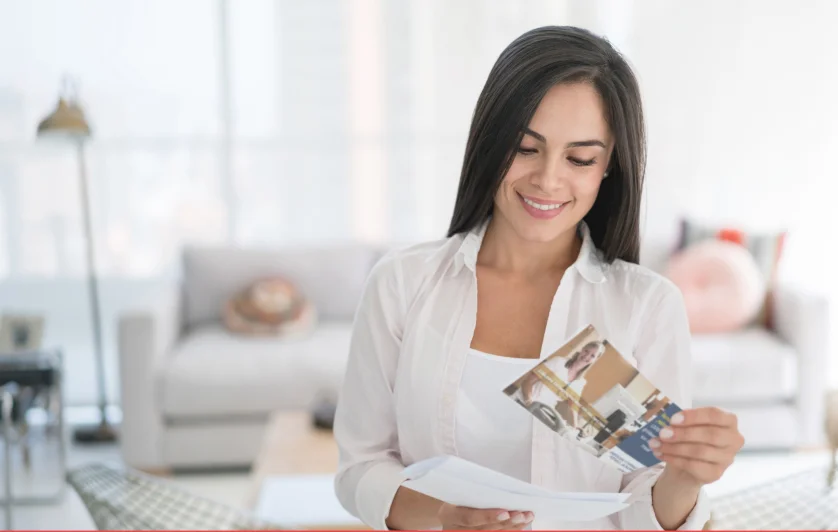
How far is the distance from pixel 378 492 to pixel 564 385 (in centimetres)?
31

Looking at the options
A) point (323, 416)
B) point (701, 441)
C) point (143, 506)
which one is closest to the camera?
Answer: point (701, 441)

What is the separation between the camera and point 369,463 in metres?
1.18

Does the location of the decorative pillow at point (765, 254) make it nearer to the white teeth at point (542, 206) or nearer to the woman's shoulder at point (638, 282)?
the woman's shoulder at point (638, 282)

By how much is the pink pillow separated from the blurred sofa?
76 mm

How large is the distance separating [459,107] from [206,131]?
118 centimetres

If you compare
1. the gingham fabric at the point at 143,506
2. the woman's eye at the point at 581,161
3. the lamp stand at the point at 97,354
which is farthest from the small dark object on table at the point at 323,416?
the woman's eye at the point at 581,161

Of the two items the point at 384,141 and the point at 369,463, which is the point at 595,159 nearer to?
the point at 369,463

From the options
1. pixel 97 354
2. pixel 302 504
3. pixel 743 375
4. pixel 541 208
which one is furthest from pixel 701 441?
pixel 97 354

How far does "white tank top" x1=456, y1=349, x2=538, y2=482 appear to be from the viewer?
1.18 metres

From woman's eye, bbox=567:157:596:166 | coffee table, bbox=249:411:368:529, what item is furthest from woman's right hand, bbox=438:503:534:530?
coffee table, bbox=249:411:368:529

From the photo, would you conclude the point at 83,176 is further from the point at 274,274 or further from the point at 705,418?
the point at 705,418

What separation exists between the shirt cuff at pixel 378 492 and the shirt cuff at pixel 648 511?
29 centimetres

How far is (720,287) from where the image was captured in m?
3.34

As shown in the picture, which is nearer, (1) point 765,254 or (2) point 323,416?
(2) point 323,416
